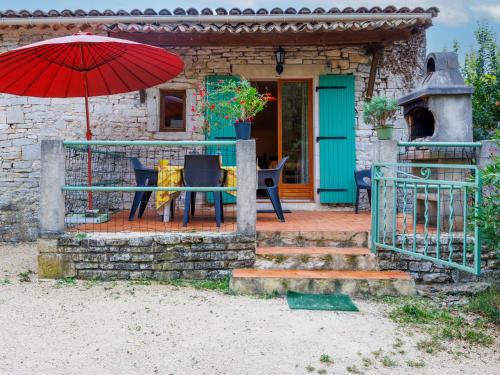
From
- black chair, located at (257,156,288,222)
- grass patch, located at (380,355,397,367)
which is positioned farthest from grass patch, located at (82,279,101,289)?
grass patch, located at (380,355,397,367)

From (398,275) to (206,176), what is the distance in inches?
86.6

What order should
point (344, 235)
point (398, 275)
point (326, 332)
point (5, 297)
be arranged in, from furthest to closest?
point (344, 235) → point (398, 275) → point (5, 297) → point (326, 332)

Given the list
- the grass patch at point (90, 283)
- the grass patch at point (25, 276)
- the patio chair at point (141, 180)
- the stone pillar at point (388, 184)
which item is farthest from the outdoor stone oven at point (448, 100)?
the grass patch at point (25, 276)

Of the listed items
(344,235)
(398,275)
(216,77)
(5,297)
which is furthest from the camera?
(216,77)

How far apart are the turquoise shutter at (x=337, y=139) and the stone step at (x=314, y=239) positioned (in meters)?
2.19

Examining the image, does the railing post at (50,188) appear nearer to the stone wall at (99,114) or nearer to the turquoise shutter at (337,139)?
the stone wall at (99,114)

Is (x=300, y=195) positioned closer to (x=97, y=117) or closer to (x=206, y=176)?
(x=206, y=176)

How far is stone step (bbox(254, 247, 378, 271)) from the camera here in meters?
4.00

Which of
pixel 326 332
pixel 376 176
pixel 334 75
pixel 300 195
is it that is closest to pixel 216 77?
pixel 334 75

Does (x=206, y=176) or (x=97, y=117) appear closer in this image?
(x=206, y=176)

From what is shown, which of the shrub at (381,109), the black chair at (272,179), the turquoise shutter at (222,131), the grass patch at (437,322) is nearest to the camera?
the grass patch at (437,322)

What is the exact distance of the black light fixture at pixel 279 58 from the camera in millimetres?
6324

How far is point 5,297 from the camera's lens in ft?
11.8

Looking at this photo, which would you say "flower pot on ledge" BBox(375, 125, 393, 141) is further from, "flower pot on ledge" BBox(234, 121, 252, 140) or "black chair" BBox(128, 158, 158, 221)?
"black chair" BBox(128, 158, 158, 221)
